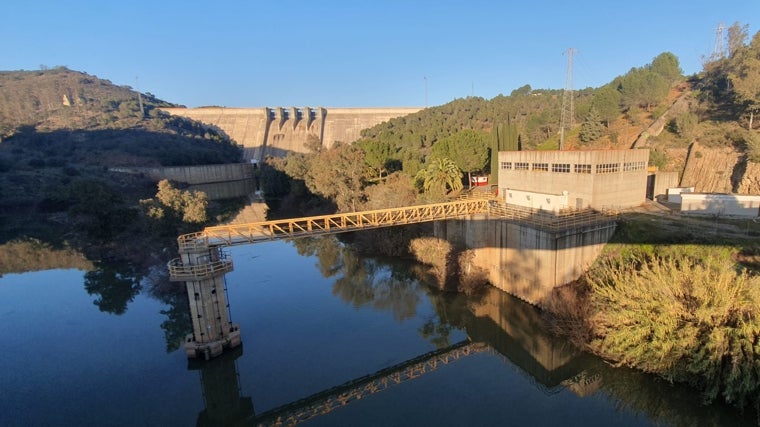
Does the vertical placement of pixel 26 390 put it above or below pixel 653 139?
below

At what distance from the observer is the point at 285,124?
10888 cm

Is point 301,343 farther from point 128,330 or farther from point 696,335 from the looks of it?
point 696,335

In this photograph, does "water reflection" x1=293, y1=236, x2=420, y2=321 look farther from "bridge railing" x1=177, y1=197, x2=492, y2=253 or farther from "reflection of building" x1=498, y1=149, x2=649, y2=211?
"reflection of building" x1=498, y1=149, x2=649, y2=211

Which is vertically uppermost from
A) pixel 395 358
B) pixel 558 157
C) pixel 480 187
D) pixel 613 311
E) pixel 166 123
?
pixel 166 123

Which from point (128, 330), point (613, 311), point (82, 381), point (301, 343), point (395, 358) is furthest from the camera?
point (128, 330)

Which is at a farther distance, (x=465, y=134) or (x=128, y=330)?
(x=465, y=134)

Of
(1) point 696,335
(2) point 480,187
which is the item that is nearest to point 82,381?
(1) point 696,335

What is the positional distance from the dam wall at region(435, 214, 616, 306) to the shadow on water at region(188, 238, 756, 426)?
150 cm

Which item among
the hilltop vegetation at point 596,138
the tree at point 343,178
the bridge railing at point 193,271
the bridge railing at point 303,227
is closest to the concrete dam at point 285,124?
the hilltop vegetation at point 596,138

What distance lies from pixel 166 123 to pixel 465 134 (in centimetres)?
10001

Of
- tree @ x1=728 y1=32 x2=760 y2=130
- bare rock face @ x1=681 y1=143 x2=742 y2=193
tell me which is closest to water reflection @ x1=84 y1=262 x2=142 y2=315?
bare rock face @ x1=681 y1=143 x2=742 y2=193

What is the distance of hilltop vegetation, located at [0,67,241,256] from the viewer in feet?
147

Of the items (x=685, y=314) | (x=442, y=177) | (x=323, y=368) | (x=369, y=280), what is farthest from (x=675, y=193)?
(x=323, y=368)

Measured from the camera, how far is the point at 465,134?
44281 millimetres
